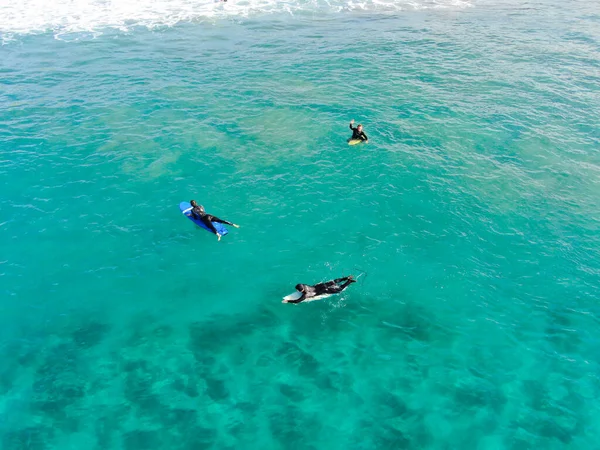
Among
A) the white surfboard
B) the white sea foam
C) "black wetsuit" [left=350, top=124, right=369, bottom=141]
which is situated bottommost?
the white surfboard

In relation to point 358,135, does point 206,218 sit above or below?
below

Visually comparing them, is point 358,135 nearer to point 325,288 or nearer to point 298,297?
point 325,288

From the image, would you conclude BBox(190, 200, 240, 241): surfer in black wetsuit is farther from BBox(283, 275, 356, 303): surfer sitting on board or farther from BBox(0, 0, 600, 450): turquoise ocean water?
BBox(283, 275, 356, 303): surfer sitting on board

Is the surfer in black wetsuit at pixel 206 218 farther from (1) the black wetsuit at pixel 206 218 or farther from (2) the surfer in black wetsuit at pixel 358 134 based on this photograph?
(2) the surfer in black wetsuit at pixel 358 134

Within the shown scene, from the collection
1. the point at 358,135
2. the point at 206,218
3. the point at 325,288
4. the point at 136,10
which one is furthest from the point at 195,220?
the point at 136,10

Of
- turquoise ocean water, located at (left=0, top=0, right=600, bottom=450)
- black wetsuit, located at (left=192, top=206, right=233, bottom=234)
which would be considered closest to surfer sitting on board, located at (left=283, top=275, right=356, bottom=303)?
turquoise ocean water, located at (left=0, top=0, right=600, bottom=450)

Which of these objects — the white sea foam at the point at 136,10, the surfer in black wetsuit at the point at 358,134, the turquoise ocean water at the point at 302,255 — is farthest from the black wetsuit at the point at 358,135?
the white sea foam at the point at 136,10
